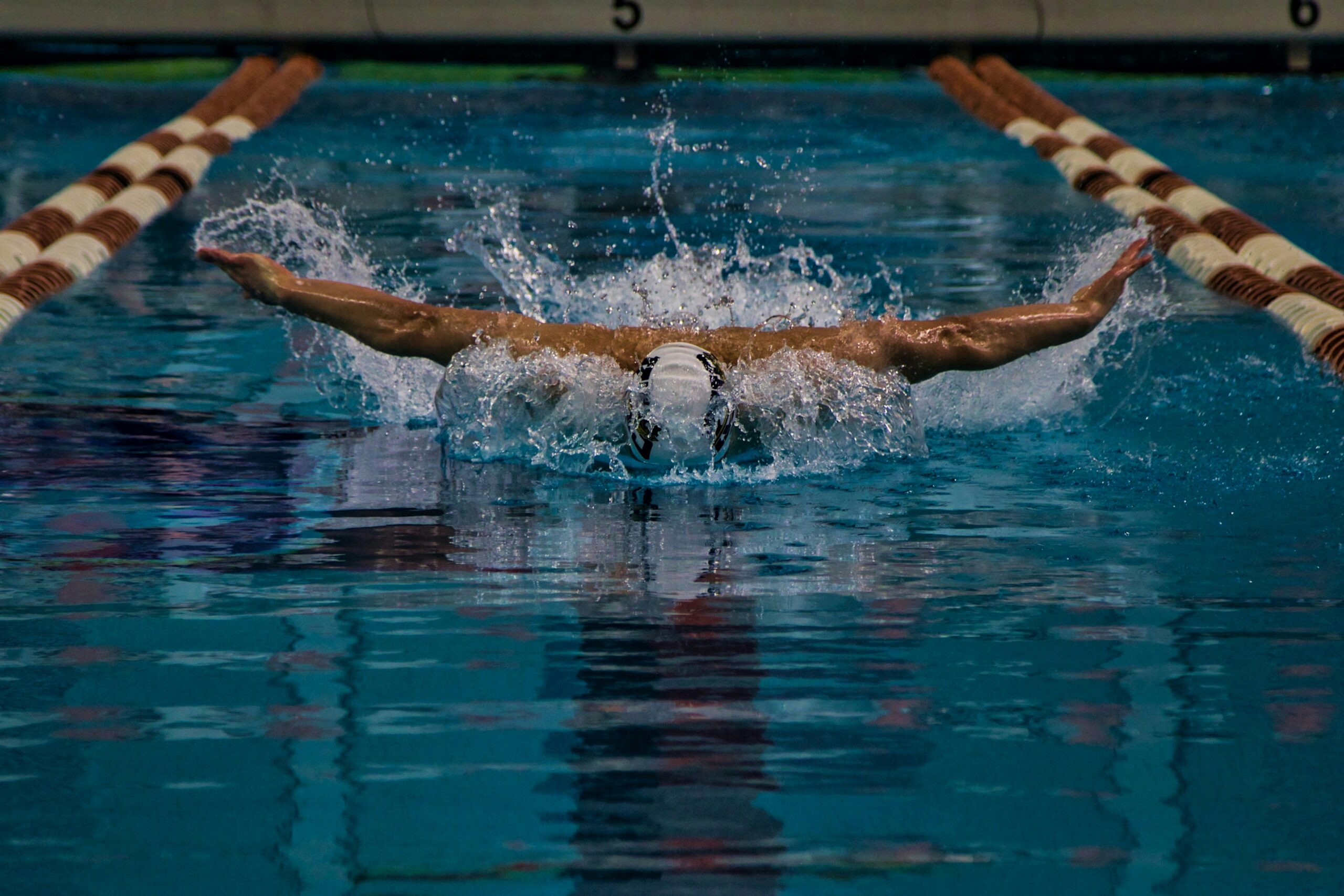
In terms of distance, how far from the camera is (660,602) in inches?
109

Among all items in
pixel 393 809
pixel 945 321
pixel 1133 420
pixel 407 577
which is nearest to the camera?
pixel 393 809

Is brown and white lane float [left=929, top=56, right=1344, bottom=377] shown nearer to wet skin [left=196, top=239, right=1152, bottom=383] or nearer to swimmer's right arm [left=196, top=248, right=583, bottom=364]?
wet skin [left=196, top=239, right=1152, bottom=383]

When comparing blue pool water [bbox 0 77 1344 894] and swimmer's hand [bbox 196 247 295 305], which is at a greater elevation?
swimmer's hand [bbox 196 247 295 305]

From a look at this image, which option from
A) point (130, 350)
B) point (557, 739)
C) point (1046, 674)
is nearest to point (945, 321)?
point (1046, 674)

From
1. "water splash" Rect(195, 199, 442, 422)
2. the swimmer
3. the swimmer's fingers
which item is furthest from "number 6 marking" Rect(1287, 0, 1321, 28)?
the swimmer

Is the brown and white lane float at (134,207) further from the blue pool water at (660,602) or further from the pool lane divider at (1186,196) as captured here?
the pool lane divider at (1186,196)

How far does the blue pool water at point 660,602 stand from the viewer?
1.96 meters

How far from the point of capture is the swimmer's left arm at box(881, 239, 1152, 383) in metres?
3.54

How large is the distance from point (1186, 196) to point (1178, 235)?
724 mm

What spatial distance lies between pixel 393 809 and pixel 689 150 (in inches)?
262

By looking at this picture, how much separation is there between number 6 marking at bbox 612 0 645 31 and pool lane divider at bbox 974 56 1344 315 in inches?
93.1

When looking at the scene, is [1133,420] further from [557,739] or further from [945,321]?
[557,739]

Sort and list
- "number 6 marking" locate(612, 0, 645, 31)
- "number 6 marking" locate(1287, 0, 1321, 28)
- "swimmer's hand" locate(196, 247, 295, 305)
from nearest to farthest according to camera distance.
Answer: "swimmer's hand" locate(196, 247, 295, 305) → "number 6 marking" locate(1287, 0, 1321, 28) → "number 6 marking" locate(612, 0, 645, 31)

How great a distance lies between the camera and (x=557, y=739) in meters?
2.21
